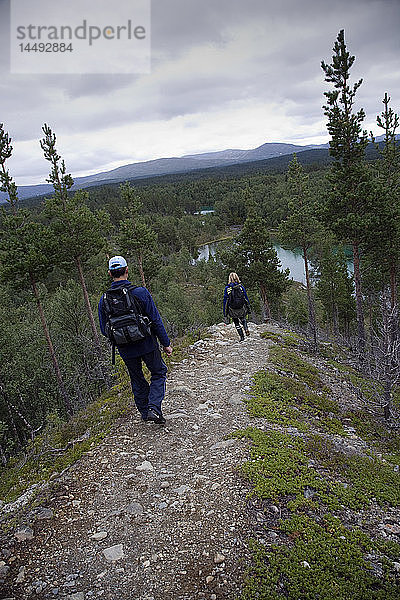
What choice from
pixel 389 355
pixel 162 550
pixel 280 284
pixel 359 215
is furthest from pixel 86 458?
pixel 280 284

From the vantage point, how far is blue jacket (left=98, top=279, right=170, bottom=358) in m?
5.70

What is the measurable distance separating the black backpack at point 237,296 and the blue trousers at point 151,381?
613 centimetres

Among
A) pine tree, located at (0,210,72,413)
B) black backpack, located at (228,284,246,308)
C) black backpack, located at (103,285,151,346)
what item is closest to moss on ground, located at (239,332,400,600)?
black backpack, located at (103,285,151,346)

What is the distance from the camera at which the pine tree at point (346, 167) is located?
15711 mm

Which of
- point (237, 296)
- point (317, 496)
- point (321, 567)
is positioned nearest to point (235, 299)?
point (237, 296)

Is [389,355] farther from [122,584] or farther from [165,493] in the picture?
[122,584]

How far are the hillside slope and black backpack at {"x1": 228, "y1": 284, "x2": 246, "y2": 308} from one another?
4.98 meters

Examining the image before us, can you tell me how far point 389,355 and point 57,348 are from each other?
84.3 ft

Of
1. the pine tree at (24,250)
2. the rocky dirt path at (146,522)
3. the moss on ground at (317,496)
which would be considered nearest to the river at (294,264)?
the pine tree at (24,250)

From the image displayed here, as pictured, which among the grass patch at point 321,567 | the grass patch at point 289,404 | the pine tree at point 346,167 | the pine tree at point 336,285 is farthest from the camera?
the pine tree at point 336,285

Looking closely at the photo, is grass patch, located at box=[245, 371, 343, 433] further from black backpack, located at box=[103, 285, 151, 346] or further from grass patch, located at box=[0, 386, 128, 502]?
black backpack, located at box=[103, 285, 151, 346]

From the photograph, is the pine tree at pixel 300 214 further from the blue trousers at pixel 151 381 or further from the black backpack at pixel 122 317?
the black backpack at pixel 122 317

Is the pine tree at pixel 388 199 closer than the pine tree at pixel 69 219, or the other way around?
the pine tree at pixel 388 199

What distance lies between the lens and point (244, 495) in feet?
14.5
